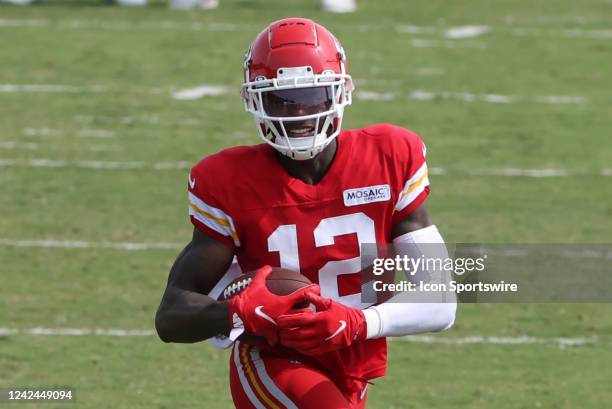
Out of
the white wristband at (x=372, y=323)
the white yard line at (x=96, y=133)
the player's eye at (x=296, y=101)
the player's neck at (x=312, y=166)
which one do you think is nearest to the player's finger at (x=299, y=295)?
the white wristband at (x=372, y=323)

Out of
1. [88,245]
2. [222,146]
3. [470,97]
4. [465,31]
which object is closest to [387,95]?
[470,97]

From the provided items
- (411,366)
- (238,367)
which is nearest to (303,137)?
→ (238,367)

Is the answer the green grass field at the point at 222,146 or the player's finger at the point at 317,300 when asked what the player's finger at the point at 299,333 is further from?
the green grass field at the point at 222,146

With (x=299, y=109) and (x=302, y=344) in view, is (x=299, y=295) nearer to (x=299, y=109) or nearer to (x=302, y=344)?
(x=302, y=344)

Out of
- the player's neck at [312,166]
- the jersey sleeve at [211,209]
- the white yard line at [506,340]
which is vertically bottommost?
the white yard line at [506,340]

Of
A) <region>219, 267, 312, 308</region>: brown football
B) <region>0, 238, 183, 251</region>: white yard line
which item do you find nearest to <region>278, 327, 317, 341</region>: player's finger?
<region>219, 267, 312, 308</region>: brown football

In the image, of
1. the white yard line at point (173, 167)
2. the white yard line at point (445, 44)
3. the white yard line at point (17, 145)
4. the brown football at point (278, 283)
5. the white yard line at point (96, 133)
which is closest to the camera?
the brown football at point (278, 283)

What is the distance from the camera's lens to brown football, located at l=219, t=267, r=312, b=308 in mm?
3859

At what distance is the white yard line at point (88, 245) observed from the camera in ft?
29.4

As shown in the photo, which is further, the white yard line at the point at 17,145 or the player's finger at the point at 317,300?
the white yard line at the point at 17,145

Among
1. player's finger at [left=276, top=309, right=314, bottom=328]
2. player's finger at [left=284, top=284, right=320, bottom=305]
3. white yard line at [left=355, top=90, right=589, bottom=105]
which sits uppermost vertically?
player's finger at [left=284, top=284, right=320, bottom=305]

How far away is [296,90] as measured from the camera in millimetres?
4055

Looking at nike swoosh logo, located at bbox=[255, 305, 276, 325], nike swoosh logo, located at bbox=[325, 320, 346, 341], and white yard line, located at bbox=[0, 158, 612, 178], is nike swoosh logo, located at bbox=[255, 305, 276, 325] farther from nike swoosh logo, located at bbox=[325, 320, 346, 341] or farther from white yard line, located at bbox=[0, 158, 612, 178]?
white yard line, located at bbox=[0, 158, 612, 178]

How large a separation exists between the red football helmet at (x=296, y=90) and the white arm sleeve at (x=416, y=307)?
0.45 meters
